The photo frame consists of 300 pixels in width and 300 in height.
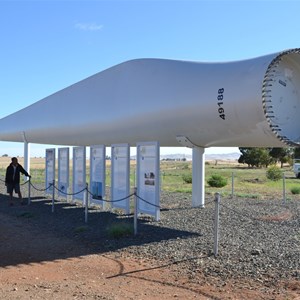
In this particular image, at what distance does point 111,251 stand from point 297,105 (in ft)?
18.0

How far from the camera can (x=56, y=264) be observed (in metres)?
Answer: 7.56

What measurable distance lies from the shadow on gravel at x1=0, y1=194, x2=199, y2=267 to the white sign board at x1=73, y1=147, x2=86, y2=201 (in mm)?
1373

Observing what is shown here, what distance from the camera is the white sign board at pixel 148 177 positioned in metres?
11.4

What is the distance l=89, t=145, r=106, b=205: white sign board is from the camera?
14.3m

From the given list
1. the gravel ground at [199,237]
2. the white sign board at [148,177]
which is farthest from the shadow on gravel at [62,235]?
the white sign board at [148,177]

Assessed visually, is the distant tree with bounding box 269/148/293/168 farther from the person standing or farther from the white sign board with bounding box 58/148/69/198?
the person standing

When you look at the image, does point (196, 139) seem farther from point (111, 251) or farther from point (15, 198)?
point (15, 198)

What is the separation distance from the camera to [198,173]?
1364cm

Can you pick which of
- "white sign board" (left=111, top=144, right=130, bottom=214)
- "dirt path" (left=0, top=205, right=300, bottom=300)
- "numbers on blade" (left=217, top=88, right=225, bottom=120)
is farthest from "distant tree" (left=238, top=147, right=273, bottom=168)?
"dirt path" (left=0, top=205, right=300, bottom=300)

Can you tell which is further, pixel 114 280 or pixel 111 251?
pixel 111 251

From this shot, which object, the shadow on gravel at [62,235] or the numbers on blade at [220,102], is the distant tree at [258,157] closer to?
the shadow on gravel at [62,235]

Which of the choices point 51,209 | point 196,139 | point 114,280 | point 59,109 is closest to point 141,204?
point 196,139

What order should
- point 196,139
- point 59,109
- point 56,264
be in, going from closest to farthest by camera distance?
1. point 56,264
2. point 196,139
3. point 59,109

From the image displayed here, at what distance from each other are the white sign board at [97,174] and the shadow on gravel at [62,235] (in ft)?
1.56
